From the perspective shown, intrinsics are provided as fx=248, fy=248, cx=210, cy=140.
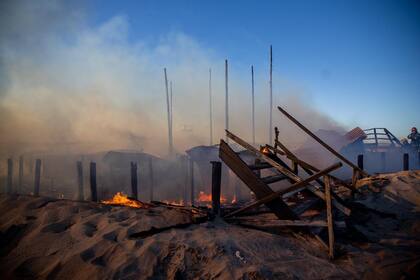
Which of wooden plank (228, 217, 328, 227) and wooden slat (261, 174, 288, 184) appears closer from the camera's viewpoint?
wooden plank (228, 217, 328, 227)

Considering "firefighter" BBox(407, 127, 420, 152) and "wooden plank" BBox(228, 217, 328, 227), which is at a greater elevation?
"firefighter" BBox(407, 127, 420, 152)

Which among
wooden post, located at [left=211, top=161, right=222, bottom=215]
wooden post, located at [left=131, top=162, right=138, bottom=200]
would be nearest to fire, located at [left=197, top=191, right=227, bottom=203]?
wooden post, located at [left=131, top=162, right=138, bottom=200]

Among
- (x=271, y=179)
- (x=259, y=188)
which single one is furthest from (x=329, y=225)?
(x=271, y=179)

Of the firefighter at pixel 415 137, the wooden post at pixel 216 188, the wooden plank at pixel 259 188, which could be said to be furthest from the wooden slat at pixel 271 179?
the firefighter at pixel 415 137

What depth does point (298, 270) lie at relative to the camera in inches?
132

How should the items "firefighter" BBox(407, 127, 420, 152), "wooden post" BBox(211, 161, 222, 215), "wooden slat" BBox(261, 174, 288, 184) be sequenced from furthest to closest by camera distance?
"firefighter" BBox(407, 127, 420, 152)
"wooden post" BBox(211, 161, 222, 215)
"wooden slat" BBox(261, 174, 288, 184)

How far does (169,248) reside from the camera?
3.63 meters

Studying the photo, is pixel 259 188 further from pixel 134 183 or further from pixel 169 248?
pixel 134 183

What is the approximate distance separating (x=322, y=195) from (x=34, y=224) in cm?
544

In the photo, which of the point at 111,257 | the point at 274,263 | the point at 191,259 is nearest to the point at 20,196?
the point at 111,257

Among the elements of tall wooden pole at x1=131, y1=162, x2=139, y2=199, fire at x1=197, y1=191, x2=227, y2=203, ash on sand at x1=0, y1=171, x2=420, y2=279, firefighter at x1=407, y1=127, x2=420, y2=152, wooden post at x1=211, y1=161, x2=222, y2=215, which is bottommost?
fire at x1=197, y1=191, x2=227, y2=203

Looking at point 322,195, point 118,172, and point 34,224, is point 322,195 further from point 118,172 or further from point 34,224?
point 118,172

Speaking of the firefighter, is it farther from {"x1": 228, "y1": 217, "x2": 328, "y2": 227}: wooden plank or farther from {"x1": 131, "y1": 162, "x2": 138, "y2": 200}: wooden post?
{"x1": 131, "y1": 162, "x2": 138, "y2": 200}: wooden post

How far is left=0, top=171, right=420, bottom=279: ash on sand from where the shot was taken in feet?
10.8
